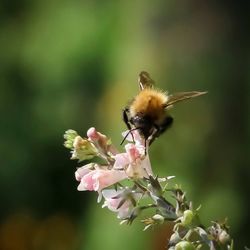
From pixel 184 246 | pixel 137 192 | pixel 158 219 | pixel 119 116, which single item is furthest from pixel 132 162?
pixel 119 116

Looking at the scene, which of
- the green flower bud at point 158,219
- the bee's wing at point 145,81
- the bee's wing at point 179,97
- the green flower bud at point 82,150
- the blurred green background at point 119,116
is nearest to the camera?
the green flower bud at point 158,219

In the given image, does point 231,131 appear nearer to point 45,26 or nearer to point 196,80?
point 196,80

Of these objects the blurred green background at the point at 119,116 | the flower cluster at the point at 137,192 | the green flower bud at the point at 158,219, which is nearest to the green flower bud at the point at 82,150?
the flower cluster at the point at 137,192

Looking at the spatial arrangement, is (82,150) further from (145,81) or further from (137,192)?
(145,81)

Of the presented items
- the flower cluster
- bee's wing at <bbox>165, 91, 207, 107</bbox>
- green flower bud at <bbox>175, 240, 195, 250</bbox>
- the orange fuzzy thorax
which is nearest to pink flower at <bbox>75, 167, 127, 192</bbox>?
the flower cluster

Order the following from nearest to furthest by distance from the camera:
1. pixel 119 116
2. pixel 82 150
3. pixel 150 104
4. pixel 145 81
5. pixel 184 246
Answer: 1. pixel 184 246
2. pixel 82 150
3. pixel 150 104
4. pixel 145 81
5. pixel 119 116

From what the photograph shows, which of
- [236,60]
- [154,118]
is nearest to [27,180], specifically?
[236,60]

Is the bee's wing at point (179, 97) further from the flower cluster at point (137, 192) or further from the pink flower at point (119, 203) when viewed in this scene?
the pink flower at point (119, 203)
